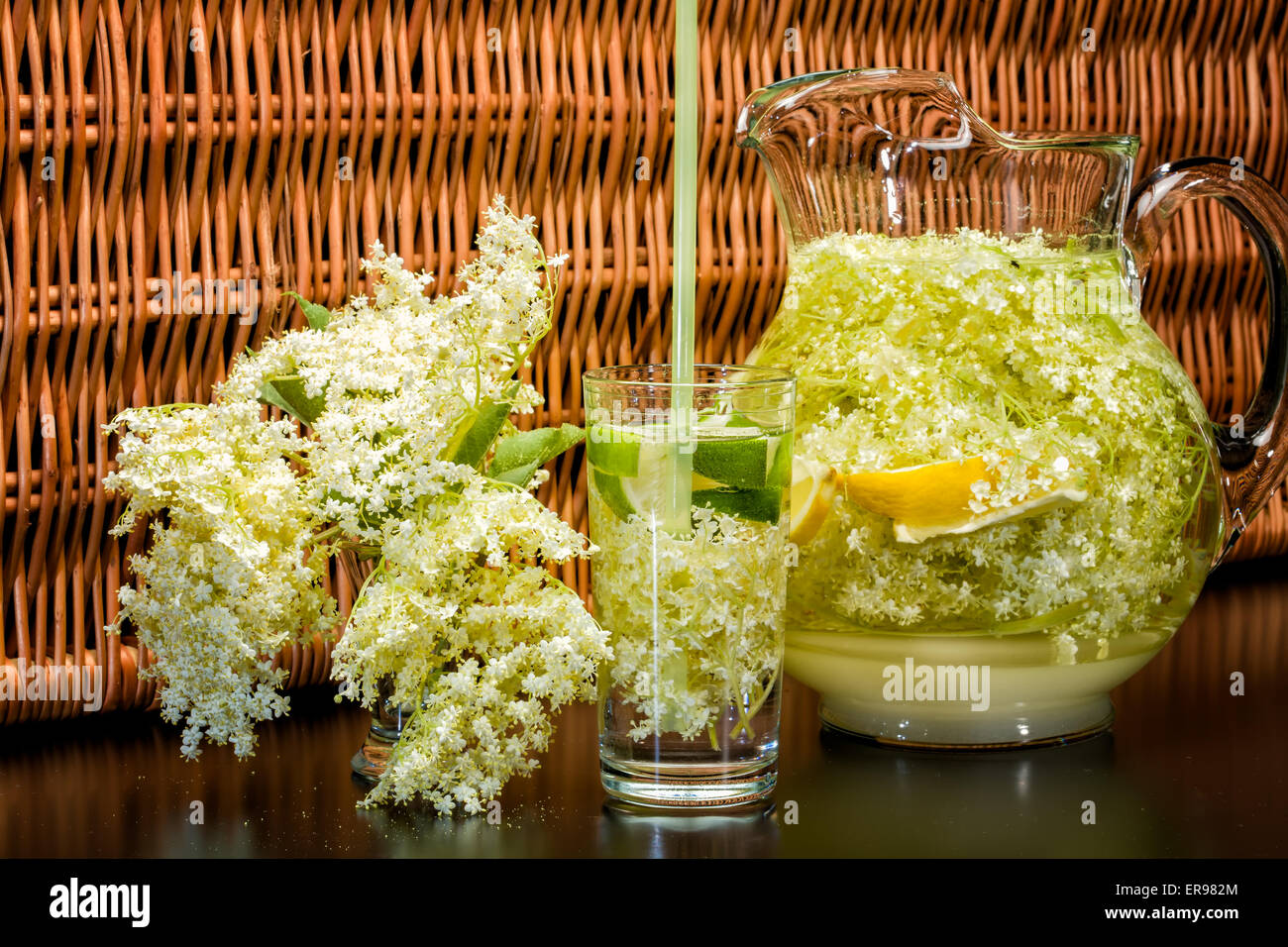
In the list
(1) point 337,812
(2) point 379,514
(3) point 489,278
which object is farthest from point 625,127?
(1) point 337,812

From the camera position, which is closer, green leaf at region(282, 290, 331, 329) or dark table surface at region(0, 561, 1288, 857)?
dark table surface at region(0, 561, 1288, 857)

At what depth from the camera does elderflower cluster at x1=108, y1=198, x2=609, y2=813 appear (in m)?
0.61

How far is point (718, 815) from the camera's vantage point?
0.63 m

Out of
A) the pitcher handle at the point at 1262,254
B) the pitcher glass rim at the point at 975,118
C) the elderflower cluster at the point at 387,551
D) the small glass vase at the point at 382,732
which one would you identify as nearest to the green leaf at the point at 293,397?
the elderflower cluster at the point at 387,551

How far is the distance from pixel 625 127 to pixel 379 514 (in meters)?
0.31

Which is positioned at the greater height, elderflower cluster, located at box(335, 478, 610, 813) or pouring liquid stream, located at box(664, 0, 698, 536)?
pouring liquid stream, located at box(664, 0, 698, 536)

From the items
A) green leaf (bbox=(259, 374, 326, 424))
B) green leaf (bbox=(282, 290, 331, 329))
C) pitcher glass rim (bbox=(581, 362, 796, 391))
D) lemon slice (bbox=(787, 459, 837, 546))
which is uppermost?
green leaf (bbox=(282, 290, 331, 329))

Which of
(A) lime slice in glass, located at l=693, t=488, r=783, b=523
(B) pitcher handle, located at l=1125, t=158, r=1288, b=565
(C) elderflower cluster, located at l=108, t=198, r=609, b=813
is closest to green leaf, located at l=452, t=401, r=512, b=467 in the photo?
(C) elderflower cluster, located at l=108, t=198, r=609, b=813

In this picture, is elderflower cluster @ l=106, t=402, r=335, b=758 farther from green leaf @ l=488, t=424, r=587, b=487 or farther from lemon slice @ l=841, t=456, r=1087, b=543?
lemon slice @ l=841, t=456, r=1087, b=543

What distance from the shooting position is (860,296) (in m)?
0.69

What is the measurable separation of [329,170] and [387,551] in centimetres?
26

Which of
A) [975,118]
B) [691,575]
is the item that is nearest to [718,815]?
[691,575]

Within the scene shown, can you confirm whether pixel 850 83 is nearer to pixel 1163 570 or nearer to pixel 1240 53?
pixel 1163 570

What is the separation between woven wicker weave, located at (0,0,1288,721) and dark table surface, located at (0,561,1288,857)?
0.07 metres
